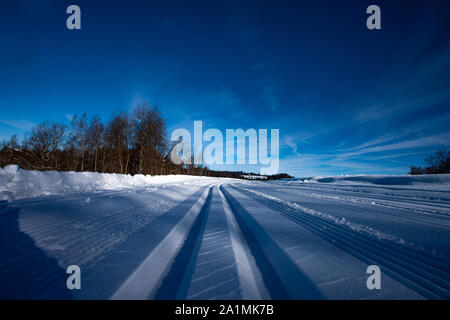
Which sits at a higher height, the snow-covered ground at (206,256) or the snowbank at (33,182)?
the snowbank at (33,182)

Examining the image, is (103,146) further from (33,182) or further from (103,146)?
(33,182)

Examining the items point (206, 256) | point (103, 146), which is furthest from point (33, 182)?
point (103, 146)

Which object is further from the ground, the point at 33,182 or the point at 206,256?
the point at 33,182

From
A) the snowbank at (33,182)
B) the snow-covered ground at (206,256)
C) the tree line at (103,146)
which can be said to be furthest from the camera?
the tree line at (103,146)

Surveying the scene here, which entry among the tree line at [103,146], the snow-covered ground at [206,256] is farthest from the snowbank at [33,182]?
the tree line at [103,146]

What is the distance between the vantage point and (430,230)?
2686 millimetres

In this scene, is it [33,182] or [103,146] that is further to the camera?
[103,146]

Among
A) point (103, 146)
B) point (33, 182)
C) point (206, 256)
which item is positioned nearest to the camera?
point (206, 256)

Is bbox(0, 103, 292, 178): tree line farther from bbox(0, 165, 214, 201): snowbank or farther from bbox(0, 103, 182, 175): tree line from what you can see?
bbox(0, 165, 214, 201): snowbank

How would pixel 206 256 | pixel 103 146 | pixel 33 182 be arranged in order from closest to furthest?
1. pixel 206 256
2. pixel 33 182
3. pixel 103 146

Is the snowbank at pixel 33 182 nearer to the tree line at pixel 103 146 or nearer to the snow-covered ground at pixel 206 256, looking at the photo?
the snow-covered ground at pixel 206 256

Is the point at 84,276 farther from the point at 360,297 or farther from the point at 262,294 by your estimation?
the point at 360,297
